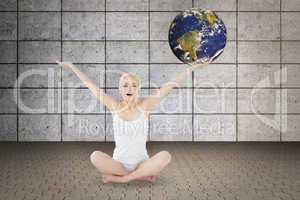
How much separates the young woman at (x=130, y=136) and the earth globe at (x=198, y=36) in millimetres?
936

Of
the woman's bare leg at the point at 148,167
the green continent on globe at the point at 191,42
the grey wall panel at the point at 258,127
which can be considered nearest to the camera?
the woman's bare leg at the point at 148,167

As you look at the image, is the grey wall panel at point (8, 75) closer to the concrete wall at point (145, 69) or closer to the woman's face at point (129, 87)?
the concrete wall at point (145, 69)

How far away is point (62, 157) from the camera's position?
5848mm

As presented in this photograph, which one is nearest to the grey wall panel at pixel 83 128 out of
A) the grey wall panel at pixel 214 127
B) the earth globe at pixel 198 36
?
the grey wall panel at pixel 214 127

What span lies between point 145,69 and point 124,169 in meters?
3.62

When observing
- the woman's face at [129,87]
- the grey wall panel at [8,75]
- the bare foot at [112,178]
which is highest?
the grey wall panel at [8,75]

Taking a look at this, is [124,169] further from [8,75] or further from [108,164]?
[8,75]

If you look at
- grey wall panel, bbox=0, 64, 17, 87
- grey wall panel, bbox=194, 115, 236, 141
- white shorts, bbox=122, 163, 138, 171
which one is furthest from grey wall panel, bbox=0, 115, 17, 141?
white shorts, bbox=122, 163, 138, 171

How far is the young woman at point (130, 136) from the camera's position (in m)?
3.94

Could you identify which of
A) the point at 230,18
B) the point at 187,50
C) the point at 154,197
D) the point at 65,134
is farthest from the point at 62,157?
the point at 230,18

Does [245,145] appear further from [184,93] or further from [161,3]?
[161,3]

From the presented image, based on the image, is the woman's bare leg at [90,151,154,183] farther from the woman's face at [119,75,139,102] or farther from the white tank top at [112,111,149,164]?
the woman's face at [119,75,139,102]

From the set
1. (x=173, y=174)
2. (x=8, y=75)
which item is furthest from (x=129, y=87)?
(x=8, y=75)

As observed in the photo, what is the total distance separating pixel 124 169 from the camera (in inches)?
158
